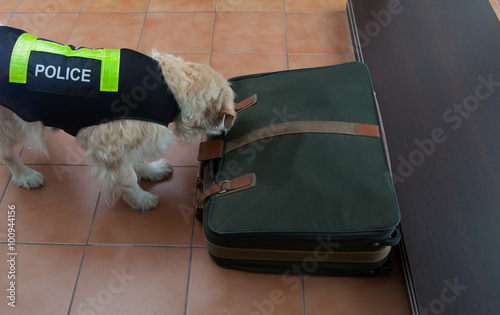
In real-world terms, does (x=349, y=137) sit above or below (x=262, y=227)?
above

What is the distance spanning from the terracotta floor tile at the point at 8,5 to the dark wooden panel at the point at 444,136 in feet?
8.01

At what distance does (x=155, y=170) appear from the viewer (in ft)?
5.69

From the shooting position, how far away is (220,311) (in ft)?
4.71

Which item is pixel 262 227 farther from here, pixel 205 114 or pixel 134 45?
pixel 134 45

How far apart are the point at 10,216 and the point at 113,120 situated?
0.86 m

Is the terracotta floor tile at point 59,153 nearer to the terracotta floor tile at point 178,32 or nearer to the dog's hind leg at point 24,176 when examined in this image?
the dog's hind leg at point 24,176

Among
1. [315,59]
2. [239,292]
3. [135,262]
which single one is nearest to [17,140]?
[135,262]

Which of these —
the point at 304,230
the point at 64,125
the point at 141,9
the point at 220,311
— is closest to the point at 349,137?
the point at 304,230

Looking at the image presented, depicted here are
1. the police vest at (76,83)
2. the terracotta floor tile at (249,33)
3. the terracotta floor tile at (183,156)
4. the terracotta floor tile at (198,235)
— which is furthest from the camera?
the terracotta floor tile at (249,33)

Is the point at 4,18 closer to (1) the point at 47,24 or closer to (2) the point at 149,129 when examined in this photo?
(1) the point at 47,24

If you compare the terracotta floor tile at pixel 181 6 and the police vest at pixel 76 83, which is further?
the terracotta floor tile at pixel 181 6

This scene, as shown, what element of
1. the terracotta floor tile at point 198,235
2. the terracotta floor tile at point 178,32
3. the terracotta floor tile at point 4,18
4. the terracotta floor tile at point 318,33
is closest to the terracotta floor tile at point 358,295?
the terracotta floor tile at point 198,235

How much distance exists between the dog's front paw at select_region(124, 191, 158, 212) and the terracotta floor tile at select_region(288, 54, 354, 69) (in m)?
1.16

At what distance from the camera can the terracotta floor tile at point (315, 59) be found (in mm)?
2217
